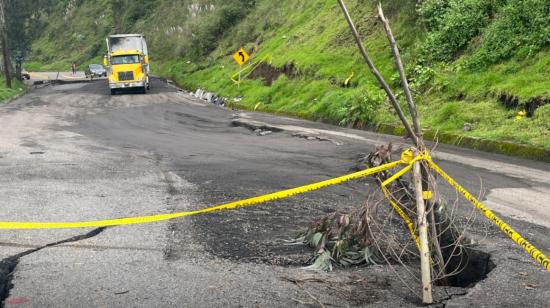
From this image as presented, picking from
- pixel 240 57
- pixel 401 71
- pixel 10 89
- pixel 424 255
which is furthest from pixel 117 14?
pixel 424 255

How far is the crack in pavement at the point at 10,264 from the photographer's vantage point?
4.50m

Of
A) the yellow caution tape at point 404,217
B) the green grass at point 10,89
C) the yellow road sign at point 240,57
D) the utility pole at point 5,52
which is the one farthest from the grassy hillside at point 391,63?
the utility pole at point 5,52

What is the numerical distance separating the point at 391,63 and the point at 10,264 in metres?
17.5

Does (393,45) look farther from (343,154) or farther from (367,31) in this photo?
(367,31)

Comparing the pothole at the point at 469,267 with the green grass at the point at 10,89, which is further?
the green grass at the point at 10,89

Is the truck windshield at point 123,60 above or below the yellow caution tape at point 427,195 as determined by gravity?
above

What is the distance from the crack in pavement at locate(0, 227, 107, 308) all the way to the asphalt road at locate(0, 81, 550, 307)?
0.08 ft

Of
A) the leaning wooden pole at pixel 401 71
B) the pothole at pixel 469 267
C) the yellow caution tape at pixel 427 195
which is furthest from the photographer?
the pothole at pixel 469 267

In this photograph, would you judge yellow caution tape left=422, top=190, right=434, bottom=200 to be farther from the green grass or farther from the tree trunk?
the tree trunk

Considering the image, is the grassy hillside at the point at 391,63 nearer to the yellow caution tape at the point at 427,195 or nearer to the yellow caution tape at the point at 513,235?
the yellow caution tape at the point at 513,235

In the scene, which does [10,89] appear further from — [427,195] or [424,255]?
[424,255]

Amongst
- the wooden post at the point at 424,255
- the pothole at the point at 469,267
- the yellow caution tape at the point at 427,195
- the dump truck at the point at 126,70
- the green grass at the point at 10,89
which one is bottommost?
the pothole at the point at 469,267

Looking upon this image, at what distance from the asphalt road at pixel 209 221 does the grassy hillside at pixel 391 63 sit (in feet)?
7.78

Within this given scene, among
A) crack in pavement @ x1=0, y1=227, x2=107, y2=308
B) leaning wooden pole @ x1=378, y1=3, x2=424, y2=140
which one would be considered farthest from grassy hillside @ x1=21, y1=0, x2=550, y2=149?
crack in pavement @ x1=0, y1=227, x2=107, y2=308
